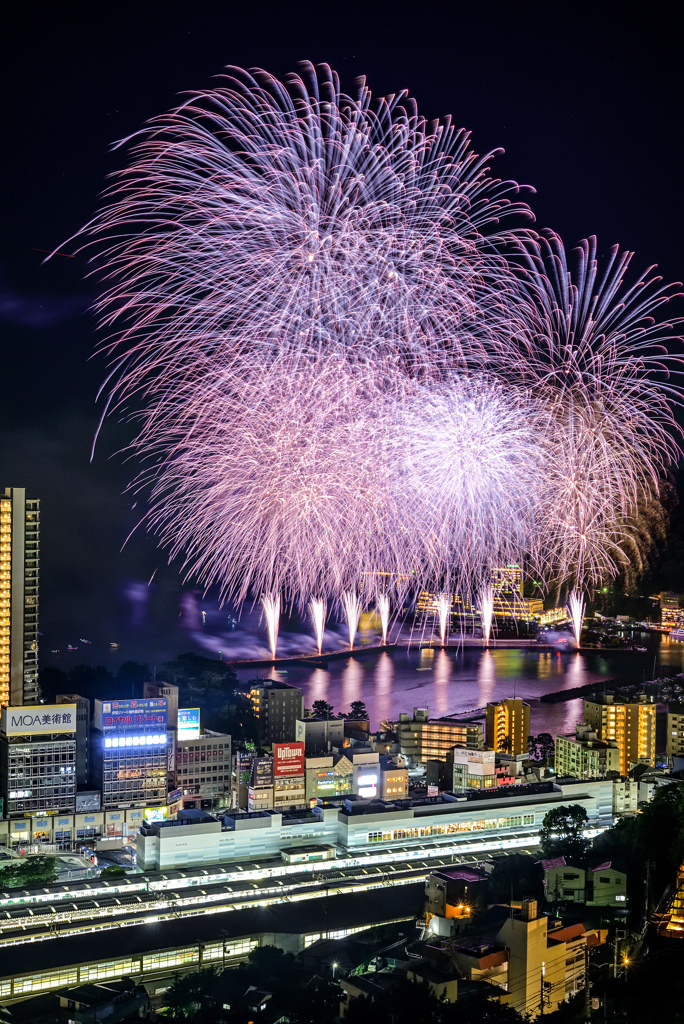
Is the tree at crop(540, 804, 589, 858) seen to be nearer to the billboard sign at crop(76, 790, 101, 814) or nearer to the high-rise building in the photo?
the billboard sign at crop(76, 790, 101, 814)

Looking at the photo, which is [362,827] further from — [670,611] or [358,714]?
[670,611]

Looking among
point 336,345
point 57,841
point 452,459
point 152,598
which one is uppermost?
point 336,345

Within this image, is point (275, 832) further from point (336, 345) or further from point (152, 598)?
point (152, 598)

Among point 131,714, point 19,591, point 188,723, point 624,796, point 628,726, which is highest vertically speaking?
point 19,591

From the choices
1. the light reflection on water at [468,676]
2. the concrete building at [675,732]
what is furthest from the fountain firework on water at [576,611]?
the concrete building at [675,732]

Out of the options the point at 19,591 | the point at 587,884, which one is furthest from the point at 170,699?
the point at 587,884

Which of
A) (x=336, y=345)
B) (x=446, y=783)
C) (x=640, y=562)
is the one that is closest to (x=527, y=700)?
(x=640, y=562)
